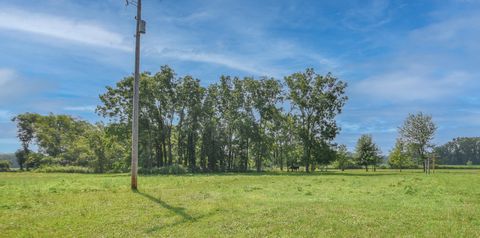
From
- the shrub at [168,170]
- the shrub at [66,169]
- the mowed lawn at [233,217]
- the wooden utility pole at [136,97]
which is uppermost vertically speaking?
the wooden utility pole at [136,97]

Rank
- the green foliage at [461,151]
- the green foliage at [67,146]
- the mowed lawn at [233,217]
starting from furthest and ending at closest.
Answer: the green foliage at [461,151] → the green foliage at [67,146] → the mowed lawn at [233,217]

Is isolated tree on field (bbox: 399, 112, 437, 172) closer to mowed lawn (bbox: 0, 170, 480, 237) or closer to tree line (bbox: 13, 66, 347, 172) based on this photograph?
tree line (bbox: 13, 66, 347, 172)

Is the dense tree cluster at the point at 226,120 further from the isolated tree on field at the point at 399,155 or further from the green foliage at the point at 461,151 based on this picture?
the green foliage at the point at 461,151

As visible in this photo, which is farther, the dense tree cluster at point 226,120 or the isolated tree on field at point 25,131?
the isolated tree on field at point 25,131

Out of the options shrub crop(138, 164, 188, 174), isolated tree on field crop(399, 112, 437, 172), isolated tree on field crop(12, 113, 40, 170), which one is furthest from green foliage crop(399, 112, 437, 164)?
isolated tree on field crop(12, 113, 40, 170)

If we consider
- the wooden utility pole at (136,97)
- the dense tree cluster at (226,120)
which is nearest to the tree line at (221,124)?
the dense tree cluster at (226,120)

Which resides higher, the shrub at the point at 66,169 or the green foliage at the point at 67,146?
the green foliage at the point at 67,146

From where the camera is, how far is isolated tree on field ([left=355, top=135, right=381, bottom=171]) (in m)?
90.6

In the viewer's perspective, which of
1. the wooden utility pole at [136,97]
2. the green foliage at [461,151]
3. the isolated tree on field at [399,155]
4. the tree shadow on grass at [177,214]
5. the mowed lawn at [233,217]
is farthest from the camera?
the green foliage at [461,151]

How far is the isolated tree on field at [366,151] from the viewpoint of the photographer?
297ft

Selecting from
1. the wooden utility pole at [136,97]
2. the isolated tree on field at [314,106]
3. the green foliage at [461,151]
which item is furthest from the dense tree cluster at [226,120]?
the green foliage at [461,151]

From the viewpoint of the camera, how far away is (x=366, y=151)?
91.3m

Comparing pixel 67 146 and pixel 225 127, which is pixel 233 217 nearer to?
pixel 225 127

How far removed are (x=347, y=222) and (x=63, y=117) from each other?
110 m
